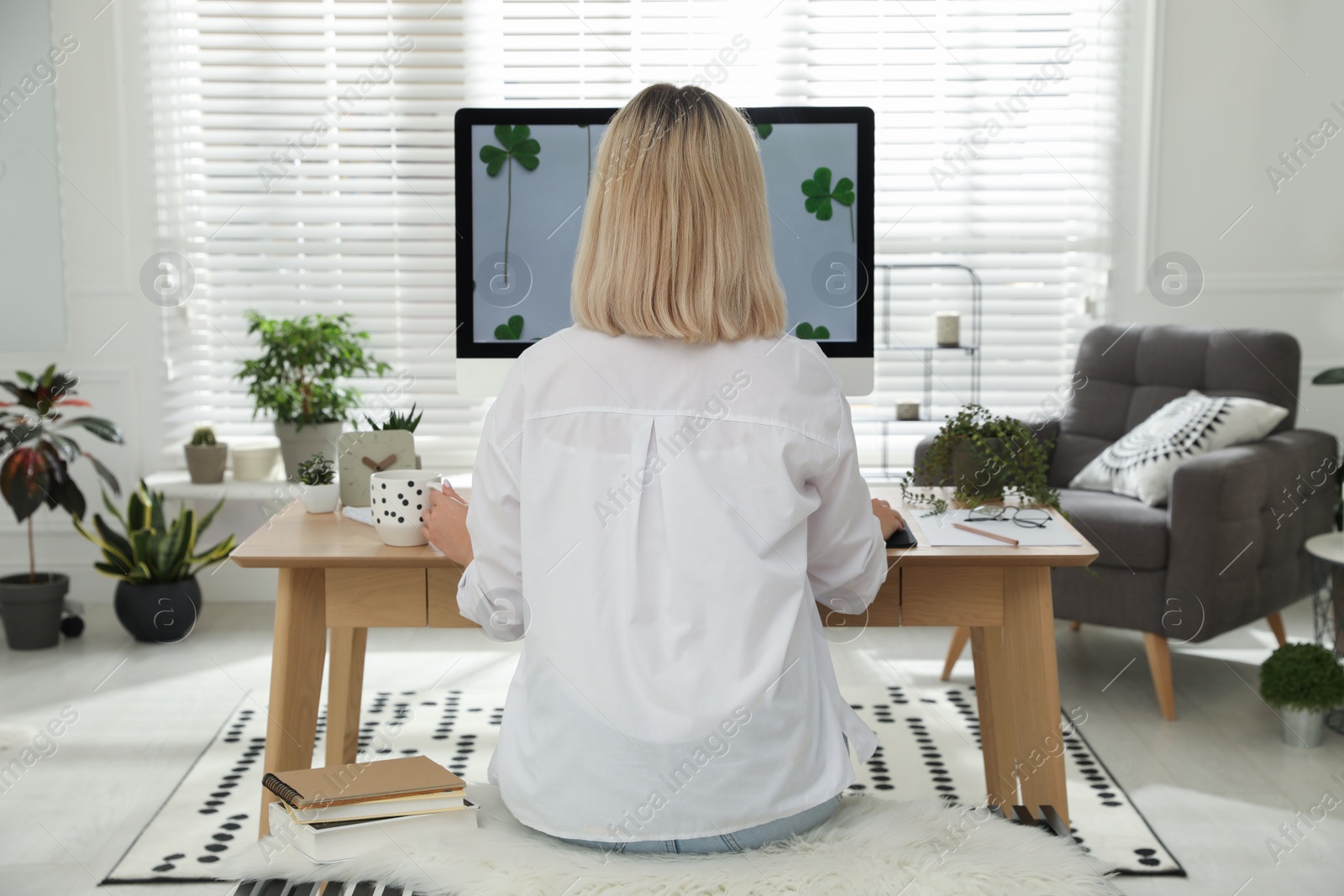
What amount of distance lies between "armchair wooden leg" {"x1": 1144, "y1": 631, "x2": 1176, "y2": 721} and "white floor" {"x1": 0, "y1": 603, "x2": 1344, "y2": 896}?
1.5 inches

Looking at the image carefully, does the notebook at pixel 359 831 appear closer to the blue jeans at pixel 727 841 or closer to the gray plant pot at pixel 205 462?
the blue jeans at pixel 727 841

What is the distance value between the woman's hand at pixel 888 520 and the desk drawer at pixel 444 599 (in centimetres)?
67

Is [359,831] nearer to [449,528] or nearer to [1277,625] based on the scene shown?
[449,528]

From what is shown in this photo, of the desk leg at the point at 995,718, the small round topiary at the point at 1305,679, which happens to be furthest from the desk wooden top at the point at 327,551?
the small round topiary at the point at 1305,679

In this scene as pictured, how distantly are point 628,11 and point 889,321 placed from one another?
4.68 ft

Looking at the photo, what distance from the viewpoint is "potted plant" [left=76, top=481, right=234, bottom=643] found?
3.57 meters

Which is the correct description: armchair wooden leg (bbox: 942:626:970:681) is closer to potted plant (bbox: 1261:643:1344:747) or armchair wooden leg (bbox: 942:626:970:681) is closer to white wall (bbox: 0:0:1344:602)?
potted plant (bbox: 1261:643:1344:747)

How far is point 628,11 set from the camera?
4074mm

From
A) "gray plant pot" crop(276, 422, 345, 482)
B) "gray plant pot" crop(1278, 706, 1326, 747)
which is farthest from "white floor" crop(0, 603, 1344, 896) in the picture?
"gray plant pot" crop(276, 422, 345, 482)

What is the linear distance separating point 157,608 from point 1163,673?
290 centimetres

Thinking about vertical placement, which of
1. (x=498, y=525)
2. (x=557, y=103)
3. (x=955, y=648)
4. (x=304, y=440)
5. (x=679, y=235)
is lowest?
(x=955, y=648)

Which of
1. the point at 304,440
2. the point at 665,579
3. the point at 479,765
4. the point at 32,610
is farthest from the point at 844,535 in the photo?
the point at 32,610

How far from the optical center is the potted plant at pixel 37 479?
340cm

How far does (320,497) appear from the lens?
2.05 metres
